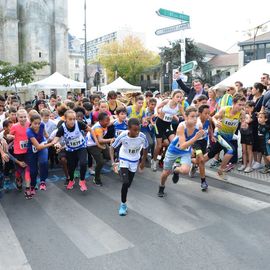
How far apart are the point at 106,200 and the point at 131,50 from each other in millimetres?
69132

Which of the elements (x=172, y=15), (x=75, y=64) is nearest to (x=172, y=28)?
(x=172, y=15)

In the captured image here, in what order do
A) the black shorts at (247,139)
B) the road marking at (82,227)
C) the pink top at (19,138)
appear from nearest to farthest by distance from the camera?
the road marking at (82,227) → the pink top at (19,138) → the black shorts at (247,139)

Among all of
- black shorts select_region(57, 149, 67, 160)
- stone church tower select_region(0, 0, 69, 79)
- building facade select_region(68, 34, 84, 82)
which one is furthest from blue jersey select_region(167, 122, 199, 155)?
building facade select_region(68, 34, 84, 82)

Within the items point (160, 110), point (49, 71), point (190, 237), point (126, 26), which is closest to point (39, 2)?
point (49, 71)

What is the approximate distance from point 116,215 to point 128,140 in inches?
46.4

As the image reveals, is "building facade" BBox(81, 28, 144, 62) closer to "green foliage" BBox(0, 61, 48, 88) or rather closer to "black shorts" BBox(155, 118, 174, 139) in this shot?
"green foliage" BBox(0, 61, 48, 88)

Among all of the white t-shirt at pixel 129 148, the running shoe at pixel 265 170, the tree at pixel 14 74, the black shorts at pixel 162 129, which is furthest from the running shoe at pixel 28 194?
Result: the tree at pixel 14 74

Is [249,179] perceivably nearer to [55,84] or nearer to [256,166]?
[256,166]

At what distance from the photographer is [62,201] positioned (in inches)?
239

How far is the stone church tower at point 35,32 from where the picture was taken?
45.3m

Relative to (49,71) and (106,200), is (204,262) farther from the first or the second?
(49,71)

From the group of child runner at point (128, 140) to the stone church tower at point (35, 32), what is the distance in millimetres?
41525

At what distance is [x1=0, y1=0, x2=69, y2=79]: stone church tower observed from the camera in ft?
149

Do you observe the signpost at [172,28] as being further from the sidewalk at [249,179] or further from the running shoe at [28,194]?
the running shoe at [28,194]
